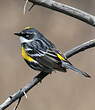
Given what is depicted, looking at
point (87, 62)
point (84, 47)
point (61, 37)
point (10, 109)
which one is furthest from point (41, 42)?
point (61, 37)

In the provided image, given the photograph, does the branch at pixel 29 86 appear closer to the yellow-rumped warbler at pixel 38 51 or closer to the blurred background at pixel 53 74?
the yellow-rumped warbler at pixel 38 51

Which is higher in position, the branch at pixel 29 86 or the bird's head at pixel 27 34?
the branch at pixel 29 86

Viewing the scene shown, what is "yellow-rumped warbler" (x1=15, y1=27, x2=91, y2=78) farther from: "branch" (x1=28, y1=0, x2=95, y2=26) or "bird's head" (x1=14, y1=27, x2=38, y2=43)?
"branch" (x1=28, y1=0, x2=95, y2=26)

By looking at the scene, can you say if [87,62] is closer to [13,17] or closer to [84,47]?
[13,17]

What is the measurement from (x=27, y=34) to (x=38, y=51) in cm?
20

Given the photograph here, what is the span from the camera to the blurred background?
1080cm

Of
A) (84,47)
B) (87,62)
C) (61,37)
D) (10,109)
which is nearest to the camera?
(84,47)

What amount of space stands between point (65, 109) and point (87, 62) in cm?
122

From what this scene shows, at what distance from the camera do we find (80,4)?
12.8 meters

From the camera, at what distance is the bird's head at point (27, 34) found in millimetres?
5559

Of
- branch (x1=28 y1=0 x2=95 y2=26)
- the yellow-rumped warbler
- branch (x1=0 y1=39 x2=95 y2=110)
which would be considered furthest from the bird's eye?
branch (x1=28 y1=0 x2=95 y2=26)

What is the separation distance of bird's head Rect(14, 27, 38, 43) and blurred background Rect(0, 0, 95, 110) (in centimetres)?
486

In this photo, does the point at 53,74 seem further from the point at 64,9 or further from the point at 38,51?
the point at 64,9

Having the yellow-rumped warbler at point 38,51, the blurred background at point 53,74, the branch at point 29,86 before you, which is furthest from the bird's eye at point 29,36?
the blurred background at point 53,74
